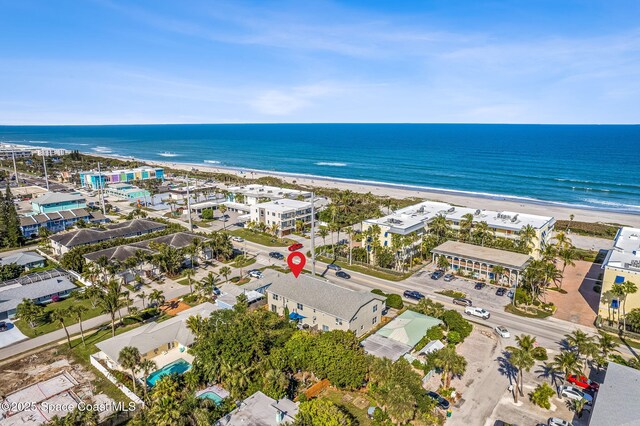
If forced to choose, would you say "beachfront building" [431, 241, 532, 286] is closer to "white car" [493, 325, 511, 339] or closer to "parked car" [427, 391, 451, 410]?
"white car" [493, 325, 511, 339]

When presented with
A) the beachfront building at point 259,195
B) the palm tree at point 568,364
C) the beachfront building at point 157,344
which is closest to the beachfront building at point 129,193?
the beachfront building at point 259,195

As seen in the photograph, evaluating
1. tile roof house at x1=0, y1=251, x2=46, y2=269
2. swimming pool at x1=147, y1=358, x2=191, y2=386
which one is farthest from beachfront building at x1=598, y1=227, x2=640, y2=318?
tile roof house at x1=0, y1=251, x2=46, y2=269

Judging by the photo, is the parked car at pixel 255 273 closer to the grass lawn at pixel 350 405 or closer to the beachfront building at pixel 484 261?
the grass lawn at pixel 350 405

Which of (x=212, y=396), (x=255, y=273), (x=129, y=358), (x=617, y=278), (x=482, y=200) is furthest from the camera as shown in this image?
(x=482, y=200)

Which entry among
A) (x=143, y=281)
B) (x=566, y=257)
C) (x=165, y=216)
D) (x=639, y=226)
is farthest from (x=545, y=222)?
(x=165, y=216)

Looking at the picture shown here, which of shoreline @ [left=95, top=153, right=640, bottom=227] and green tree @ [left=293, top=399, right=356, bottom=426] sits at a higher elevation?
green tree @ [left=293, top=399, right=356, bottom=426]

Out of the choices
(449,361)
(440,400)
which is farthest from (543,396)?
(440,400)

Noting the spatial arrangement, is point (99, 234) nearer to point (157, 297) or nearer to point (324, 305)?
point (157, 297)

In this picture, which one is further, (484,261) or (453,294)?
(484,261)
